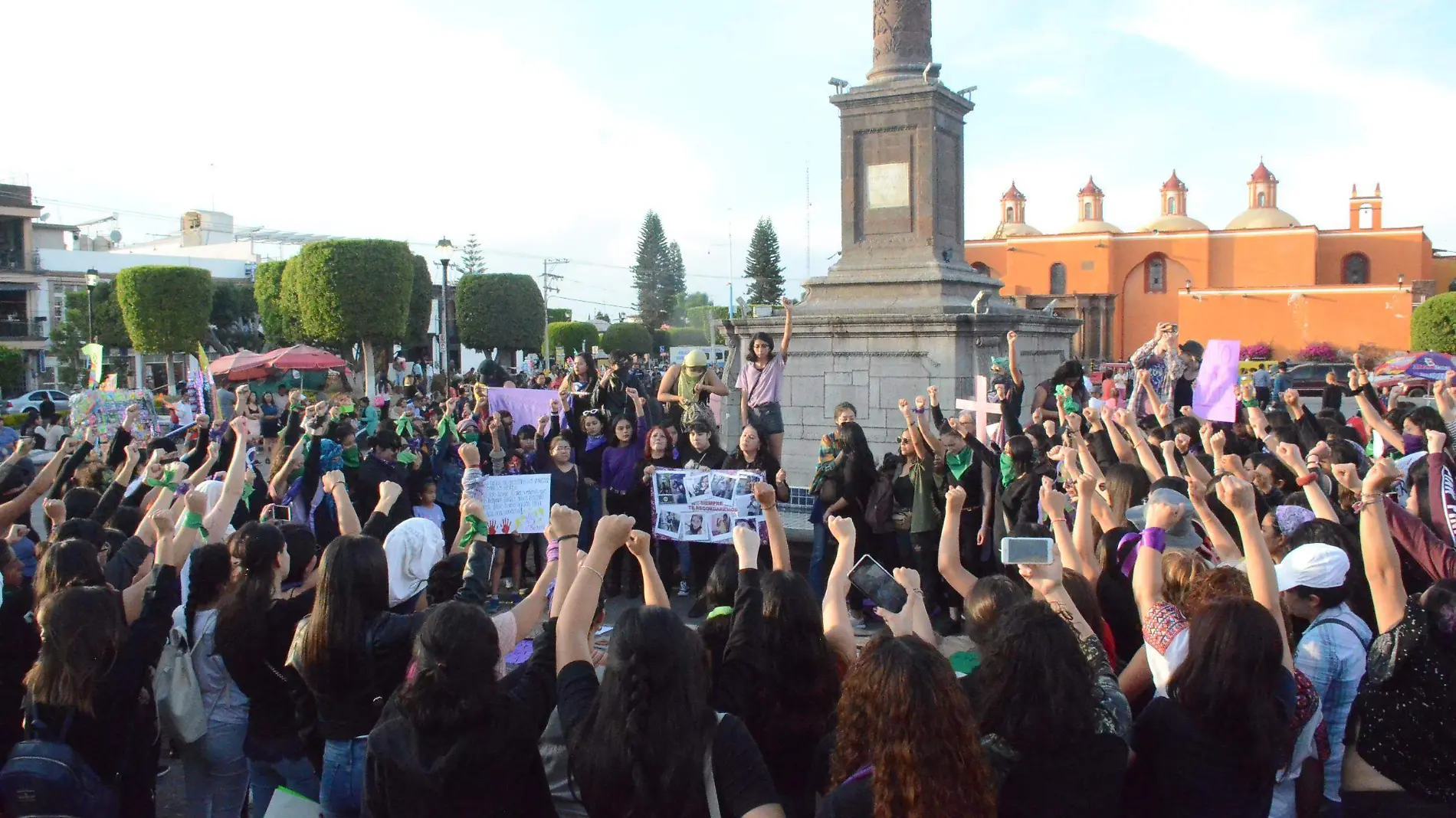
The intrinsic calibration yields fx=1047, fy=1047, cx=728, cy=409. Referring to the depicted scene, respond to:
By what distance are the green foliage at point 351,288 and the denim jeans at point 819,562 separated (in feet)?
104

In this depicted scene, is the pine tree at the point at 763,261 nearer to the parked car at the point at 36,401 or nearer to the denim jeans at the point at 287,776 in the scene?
the parked car at the point at 36,401

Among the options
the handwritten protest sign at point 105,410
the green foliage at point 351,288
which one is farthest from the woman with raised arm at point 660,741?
the green foliage at point 351,288

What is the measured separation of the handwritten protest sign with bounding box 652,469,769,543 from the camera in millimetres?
8062

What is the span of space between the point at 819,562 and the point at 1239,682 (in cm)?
524

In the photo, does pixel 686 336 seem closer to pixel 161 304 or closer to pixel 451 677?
pixel 161 304

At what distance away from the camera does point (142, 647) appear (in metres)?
3.72

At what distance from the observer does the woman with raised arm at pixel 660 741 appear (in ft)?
8.34

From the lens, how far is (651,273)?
92.3 metres

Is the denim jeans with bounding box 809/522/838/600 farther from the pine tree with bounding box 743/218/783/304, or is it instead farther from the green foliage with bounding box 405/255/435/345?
the pine tree with bounding box 743/218/783/304

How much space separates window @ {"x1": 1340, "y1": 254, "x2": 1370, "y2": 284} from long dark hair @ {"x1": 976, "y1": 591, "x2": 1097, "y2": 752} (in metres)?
63.6

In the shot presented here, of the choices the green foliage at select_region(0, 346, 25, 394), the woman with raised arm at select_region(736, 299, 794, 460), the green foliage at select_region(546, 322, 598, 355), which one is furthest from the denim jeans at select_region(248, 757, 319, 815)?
the green foliage at select_region(546, 322, 598, 355)

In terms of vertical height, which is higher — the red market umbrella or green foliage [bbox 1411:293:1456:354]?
green foliage [bbox 1411:293:1456:354]

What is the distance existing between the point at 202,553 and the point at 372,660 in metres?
1.03

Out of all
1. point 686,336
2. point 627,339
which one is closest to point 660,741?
point 627,339
